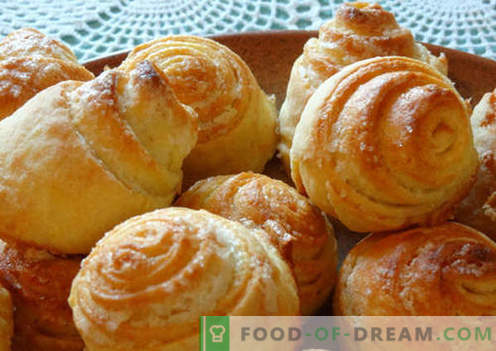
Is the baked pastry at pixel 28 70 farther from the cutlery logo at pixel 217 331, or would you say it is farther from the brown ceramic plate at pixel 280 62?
the cutlery logo at pixel 217 331

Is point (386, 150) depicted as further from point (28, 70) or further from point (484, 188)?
point (28, 70)

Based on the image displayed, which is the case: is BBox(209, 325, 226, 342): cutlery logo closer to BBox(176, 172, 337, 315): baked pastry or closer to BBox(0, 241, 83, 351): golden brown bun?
BBox(176, 172, 337, 315): baked pastry

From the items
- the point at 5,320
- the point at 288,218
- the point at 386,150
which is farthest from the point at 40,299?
the point at 386,150

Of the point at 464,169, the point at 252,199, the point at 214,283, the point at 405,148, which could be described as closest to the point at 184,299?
the point at 214,283

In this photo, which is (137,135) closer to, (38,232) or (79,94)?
(79,94)

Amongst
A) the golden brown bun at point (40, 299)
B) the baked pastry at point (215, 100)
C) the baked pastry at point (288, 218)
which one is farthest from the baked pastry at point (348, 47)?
the golden brown bun at point (40, 299)

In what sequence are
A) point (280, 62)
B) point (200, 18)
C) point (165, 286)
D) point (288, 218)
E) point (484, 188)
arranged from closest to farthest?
point (165, 286) < point (288, 218) < point (484, 188) < point (280, 62) < point (200, 18)

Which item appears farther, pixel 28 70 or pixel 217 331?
pixel 28 70
